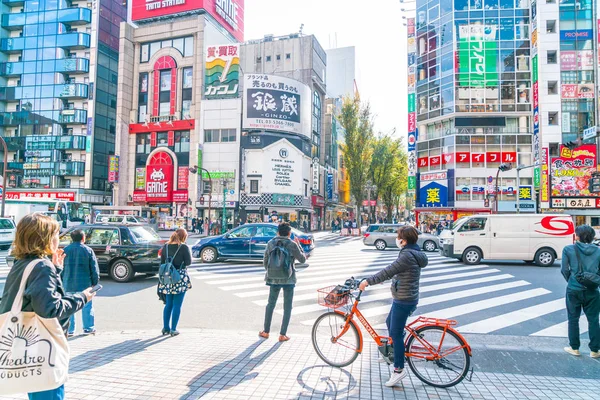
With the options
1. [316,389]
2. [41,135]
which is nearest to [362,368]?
[316,389]

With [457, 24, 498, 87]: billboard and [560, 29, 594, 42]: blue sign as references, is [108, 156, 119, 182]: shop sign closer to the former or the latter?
[457, 24, 498, 87]: billboard

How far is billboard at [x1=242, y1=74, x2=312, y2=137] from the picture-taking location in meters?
39.9

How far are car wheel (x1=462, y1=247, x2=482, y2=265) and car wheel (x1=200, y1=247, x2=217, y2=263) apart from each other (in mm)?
10196

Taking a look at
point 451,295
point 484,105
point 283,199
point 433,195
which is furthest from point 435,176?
point 451,295

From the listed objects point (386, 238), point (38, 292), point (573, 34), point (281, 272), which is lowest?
point (386, 238)

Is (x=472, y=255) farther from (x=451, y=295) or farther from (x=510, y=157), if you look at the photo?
(x=510, y=157)

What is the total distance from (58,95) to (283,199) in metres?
32.2

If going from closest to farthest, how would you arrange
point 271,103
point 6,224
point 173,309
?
point 173,309 → point 6,224 → point 271,103

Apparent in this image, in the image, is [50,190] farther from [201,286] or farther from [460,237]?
[460,237]

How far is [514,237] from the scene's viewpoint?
14.6 metres

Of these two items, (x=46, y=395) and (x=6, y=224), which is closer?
(x=46, y=395)

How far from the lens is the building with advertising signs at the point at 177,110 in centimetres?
4156

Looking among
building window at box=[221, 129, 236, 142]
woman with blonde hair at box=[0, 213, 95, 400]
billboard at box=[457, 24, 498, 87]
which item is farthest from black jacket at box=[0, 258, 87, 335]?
billboard at box=[457, 24, 498, 87]

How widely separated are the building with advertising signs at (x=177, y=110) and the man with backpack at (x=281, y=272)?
3511 cm
